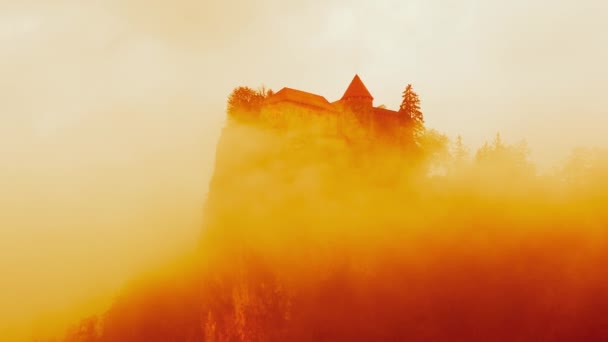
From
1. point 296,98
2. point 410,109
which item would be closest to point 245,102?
point 296,98

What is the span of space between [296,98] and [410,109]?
1140cm

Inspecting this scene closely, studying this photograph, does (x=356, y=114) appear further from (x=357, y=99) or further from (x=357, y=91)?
(x=357, y=91)

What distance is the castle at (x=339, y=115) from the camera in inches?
1962

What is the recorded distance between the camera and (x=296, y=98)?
5016cm

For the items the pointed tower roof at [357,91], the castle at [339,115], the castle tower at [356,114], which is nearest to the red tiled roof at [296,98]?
the castle at [339,115]

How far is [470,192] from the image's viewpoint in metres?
57.8

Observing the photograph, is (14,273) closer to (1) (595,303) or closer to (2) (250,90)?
(2) (250,90)

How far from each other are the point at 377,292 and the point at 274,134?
16903mm

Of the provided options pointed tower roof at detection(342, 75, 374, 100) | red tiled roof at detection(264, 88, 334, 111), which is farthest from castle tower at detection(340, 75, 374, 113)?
red tiled roof at detection(264, 88, 334, 111)

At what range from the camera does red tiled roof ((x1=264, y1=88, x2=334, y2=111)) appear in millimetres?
49781

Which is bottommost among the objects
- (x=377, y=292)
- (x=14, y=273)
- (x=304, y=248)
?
(x=14, y=273)

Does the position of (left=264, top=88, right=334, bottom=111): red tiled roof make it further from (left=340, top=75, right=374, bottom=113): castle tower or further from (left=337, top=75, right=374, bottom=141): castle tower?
(left=340, top=75, right=374, bottom=113): castle tower

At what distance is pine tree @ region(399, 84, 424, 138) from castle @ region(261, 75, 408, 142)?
0.56 meters

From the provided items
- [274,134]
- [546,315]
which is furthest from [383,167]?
[546,315]
